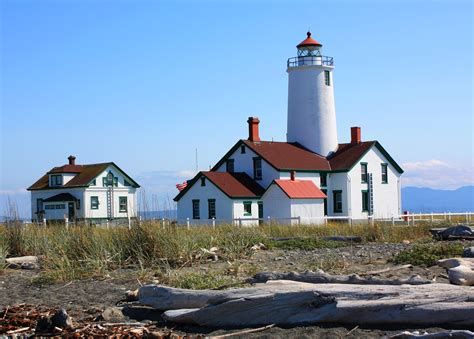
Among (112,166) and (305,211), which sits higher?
(112,166)

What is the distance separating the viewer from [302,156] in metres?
44.0

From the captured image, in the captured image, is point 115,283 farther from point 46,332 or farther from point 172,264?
point 46,332

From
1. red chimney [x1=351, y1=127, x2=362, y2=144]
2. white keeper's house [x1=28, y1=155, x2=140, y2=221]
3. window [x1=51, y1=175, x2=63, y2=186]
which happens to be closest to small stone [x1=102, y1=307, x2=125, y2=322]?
red chimney [x1=351, y1=127, x2=362, y2=144]

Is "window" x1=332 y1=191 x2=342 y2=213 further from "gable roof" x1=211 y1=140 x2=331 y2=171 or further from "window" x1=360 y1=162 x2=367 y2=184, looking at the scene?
"window" x1=360 y1=162 x2=367 y2=184

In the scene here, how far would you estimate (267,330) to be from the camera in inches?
288

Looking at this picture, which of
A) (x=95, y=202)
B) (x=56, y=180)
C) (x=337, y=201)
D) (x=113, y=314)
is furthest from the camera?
(x=56, y=180)

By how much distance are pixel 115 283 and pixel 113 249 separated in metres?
2.52

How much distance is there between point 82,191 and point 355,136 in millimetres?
19560

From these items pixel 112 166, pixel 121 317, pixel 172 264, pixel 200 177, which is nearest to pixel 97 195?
pixel 112 166

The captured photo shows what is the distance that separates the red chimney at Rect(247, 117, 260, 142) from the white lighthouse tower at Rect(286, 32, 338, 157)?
2.62 meters

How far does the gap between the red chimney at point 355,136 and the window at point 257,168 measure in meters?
7.62

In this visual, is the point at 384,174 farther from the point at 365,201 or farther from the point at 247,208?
the point at 247,208

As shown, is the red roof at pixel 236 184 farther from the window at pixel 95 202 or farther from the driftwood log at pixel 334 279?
the driftwood log at pixel 334 279

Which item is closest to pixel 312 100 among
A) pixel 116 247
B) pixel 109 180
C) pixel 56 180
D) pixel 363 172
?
pixel 363 172
